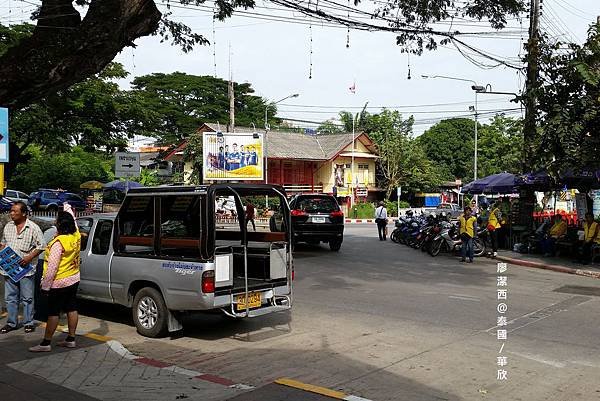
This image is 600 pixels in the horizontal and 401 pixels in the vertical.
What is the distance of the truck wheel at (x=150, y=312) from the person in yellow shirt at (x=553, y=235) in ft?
44.3

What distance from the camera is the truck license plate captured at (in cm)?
753

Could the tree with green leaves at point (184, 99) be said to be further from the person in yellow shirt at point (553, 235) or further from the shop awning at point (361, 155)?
the person in yellow shirt at point (553, 235)

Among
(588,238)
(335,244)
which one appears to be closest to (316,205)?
(335,244)

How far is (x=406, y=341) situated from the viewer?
24.7 feet

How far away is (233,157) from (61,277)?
→ 26.7 metres

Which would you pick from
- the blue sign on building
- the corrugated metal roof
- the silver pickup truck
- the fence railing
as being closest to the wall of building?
the fence railing

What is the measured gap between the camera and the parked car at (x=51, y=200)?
36.1 meters

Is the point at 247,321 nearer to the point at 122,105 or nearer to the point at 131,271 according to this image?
the point at 131,271

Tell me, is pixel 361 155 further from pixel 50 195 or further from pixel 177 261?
pixel 177 261

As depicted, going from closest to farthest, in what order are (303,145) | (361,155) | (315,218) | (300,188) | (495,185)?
(315,218)
(495,185)
(300,188)
(303,145)
(361,155)

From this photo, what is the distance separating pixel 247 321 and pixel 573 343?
4607mm

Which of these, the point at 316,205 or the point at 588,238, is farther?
the point at 316,205

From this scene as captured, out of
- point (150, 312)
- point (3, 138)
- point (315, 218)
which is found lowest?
point (150, 312)

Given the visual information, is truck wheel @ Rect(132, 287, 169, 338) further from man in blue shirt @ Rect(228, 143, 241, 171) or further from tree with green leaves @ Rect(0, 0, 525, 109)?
man in blue shirt @ Rect(228, 143, 241, 171)
